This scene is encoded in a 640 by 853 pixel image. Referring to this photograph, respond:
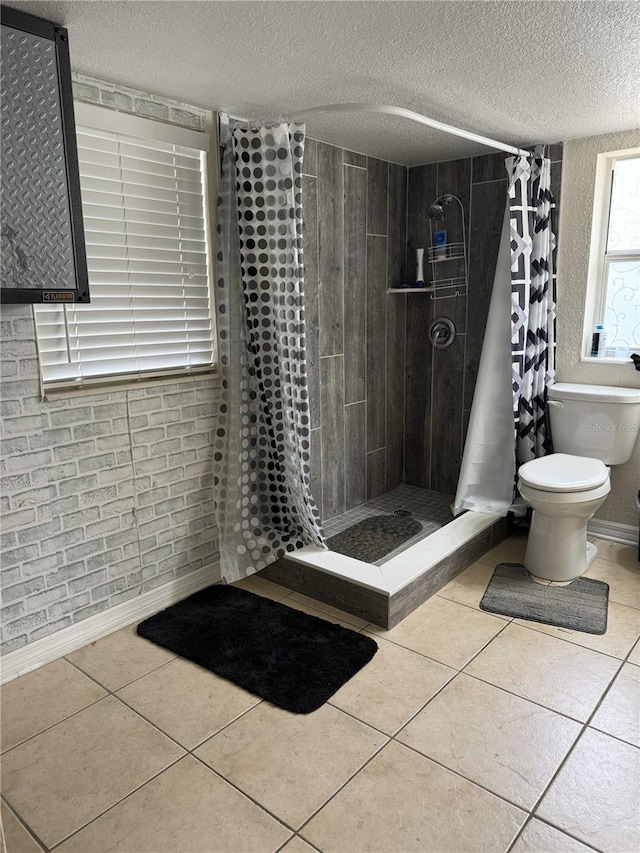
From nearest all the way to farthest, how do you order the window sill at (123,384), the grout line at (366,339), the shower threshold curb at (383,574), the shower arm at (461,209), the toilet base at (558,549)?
the window sill at (123,384) → the shower threshold curb at (383,574) → the toilet base at (558,549) → the grout line at (366,339) → the shower arm at (461,209)

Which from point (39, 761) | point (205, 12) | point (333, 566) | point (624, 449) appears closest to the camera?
point (205, 12)

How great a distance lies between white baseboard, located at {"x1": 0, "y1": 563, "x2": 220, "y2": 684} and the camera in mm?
2230

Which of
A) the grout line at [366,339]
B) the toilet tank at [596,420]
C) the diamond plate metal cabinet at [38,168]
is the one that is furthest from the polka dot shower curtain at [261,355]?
the toilet tank at [596,420]

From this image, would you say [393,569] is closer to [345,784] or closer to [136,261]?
[345,784]

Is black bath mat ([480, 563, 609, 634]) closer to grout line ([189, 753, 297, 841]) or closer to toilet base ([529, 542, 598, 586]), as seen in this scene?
toilet base ([529, 542, 598, 586])

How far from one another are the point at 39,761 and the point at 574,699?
1.71 metres

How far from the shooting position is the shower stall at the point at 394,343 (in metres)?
3.12

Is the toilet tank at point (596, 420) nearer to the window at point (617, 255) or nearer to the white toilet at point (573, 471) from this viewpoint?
the white toilet at point (573, 471)

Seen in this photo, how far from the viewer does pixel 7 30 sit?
1671mm

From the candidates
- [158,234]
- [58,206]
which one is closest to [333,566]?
[158,234]

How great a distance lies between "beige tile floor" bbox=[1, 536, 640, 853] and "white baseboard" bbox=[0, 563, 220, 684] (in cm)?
5

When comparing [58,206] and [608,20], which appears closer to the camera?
[608,20]

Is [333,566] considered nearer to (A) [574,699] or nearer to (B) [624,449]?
(A) [574,699]

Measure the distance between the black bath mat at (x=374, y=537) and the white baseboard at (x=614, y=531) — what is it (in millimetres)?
959
